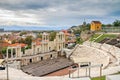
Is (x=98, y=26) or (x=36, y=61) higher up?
(x=98, y=26)

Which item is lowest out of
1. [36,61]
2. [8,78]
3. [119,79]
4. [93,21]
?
[36,61]

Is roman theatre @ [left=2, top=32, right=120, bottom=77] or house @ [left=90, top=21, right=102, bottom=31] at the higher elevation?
house @ [left=90, top=21, right=102, bottom=31]

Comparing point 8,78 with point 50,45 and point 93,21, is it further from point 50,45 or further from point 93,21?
point 93,21

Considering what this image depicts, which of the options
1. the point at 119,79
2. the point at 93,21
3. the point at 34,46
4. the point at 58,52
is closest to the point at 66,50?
the point at 58,52

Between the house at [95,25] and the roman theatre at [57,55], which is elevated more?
the house at [95,25]

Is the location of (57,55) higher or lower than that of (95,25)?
lower

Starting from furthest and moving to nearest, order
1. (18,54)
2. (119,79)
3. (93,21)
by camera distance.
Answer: (93,21) → (18,54) → (119,79)

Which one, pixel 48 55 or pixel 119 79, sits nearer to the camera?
pixel 119 79

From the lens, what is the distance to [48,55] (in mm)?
28484

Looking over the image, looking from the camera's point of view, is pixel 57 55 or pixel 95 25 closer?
pixel 57 55

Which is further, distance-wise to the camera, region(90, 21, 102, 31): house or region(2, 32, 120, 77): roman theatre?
region(90, 21, 102, 31): house

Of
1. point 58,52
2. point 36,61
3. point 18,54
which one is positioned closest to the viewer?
point 18,54

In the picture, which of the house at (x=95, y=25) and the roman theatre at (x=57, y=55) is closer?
the roman theatre at (x=57, y=55)

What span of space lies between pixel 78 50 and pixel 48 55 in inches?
193
